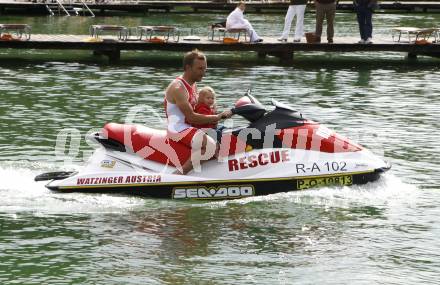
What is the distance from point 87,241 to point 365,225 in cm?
353

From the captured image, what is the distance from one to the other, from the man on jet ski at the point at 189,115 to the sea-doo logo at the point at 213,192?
0.87 ft

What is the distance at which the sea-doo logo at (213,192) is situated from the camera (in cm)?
1350

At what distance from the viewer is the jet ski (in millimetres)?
13469

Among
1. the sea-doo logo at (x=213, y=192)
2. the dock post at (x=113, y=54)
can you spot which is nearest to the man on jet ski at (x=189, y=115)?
the sea-doo logo at (x=213, y=192)

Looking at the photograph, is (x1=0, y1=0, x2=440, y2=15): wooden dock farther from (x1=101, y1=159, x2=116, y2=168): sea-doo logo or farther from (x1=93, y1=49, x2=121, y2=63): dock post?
(x1=101, y1=159, x2=116, y2=168): sea-doo logo

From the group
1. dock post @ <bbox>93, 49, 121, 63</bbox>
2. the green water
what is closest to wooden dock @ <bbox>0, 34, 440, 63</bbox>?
dock post @ <bbox>93, 49, 121, 63</bbox>

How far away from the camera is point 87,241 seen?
11945 millimetres

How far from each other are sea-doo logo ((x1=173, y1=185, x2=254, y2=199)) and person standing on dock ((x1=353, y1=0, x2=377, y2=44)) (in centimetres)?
1649

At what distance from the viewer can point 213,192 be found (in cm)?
1352

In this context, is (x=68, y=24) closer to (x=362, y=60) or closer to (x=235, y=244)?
(x=362, y=60)

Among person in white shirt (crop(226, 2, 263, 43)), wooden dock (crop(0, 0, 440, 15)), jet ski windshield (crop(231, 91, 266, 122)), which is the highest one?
jet ski windshield (crop(231, 91, 266, 122))

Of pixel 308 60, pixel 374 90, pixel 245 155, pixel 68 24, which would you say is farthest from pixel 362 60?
pixel 245 155

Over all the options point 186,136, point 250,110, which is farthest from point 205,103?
point 250,110

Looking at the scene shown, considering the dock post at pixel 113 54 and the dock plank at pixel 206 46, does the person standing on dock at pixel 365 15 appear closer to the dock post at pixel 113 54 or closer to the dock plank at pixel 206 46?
the dock plank at pixel 206 46
